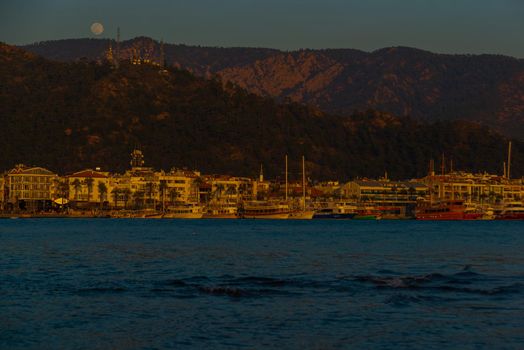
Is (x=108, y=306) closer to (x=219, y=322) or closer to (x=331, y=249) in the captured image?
(x=219, y=322)

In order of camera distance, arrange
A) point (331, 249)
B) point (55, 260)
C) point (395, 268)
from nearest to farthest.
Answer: point (395, 268), point (55, 260), point (331, 249)

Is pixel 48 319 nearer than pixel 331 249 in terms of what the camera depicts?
Yes

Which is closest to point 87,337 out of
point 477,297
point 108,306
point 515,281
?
point 108,306

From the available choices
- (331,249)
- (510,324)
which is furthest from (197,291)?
(331,249)

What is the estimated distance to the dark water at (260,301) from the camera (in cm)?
3712

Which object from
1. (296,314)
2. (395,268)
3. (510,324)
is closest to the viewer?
(510,324)

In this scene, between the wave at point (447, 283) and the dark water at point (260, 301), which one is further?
the wave at point (447, 283)

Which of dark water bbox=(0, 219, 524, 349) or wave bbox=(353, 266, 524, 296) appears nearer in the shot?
dark water bbox=(0, 219, 524, 349)

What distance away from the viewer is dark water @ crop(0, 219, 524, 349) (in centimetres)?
3712

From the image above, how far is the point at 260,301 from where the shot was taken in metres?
46.2

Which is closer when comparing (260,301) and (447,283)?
(260,301)

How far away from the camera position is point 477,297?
47531mm

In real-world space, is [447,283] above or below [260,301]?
above

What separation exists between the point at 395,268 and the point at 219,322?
2561cm
